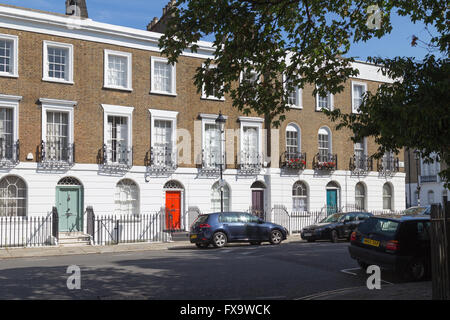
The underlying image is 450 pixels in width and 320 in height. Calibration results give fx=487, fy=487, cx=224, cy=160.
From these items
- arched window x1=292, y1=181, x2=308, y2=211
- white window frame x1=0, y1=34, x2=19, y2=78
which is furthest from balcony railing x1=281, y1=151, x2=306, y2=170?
white window frame x1=0, y1=34, x2=19, y2=78

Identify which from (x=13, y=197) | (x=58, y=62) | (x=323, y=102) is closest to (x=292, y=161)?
(x=323, y=102)

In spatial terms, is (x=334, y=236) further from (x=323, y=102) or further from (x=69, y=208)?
(x=69, y=208)

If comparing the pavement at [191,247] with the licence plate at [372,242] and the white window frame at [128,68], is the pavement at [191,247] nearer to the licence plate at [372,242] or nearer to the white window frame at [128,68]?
the licence plate at [372,242]

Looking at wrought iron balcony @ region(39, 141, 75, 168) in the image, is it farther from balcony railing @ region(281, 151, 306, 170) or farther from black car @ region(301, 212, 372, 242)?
balcony railing @ region(281, 151, 306, 170)

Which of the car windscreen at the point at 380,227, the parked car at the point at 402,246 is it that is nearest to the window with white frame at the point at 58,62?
the car windscreen at the point at 380,227

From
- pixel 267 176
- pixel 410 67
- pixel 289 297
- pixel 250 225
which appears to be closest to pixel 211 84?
pixel 410 67

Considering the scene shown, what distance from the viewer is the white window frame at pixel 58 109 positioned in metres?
21.9

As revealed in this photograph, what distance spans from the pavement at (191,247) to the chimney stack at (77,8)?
11.5m

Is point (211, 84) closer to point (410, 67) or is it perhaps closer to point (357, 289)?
point (410, 67)

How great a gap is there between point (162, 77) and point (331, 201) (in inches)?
515

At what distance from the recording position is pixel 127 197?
79.0 feet

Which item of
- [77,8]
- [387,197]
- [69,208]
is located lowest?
[69,208]

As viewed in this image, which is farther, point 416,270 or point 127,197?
point 127,197

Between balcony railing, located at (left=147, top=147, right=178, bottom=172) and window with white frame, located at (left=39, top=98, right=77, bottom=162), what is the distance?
4.02 meters
